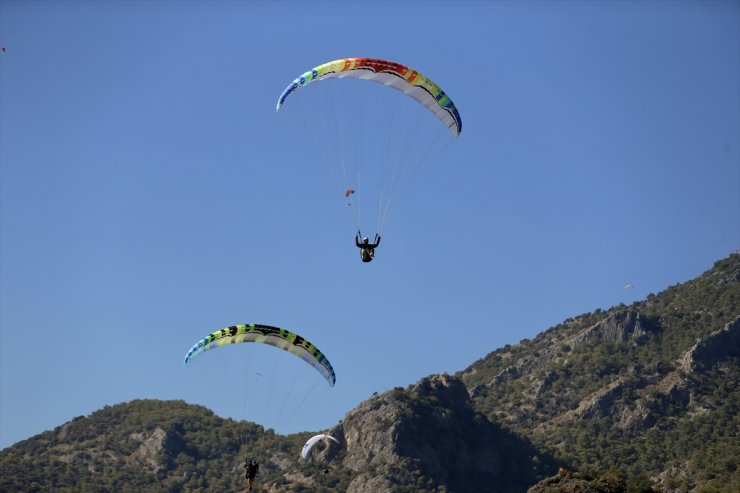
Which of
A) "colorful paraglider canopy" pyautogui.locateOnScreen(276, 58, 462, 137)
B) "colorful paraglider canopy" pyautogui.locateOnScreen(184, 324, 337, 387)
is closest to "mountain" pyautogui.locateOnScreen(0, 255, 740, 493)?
"colorful paraglider canopy" pyautogui.locateOnScreen(184, 324, 337, 387)

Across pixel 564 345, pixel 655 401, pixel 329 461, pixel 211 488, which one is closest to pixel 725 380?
pixel 655 401

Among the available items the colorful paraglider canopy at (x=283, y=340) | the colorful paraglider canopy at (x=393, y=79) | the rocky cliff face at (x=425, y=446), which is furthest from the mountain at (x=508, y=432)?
the colorful paraglider canopy at (x=393, y=79)

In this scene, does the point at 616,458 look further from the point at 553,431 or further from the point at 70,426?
the point at 70,426

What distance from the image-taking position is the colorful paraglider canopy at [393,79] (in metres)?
72.8

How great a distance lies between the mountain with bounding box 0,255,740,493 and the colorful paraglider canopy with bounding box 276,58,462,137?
57.4 metres

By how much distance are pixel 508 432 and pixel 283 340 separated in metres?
81.2

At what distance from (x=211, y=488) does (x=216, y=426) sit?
84.5 ft

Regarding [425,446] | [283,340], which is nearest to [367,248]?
[283,340]

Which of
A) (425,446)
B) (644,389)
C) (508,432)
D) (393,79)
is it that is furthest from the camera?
(508,432)

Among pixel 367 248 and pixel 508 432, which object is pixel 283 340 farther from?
pixel 508 432

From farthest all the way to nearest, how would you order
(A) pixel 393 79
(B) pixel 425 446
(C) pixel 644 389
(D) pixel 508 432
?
(D) pixel 508 432 < (C) pixel 644 389 < (B) pixel 425 446 < (A) pixel 393 79

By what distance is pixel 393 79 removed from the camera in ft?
243

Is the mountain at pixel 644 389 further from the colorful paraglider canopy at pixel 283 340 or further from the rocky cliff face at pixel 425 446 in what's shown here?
the colorful paraglider canopy at pixel 283 340

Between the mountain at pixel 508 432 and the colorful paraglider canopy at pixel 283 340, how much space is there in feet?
177
